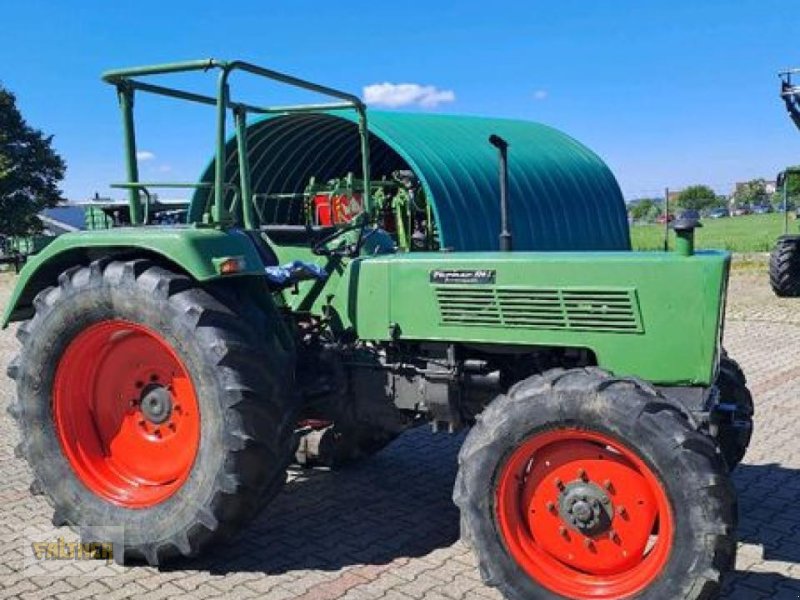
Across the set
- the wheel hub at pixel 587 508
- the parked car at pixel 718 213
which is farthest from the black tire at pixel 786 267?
the parked car at pixel 718 213

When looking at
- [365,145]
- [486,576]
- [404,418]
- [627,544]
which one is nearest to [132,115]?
[365,145]

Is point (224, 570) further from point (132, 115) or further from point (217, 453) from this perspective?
point (132, 115)

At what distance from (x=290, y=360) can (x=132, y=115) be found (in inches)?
55.2

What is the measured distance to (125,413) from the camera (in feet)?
12.9

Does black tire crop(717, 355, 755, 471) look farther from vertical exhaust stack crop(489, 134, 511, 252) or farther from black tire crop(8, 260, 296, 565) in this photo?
black tire crop(8, 260, 296, 565)

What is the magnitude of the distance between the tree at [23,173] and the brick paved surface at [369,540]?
29612 millimetres

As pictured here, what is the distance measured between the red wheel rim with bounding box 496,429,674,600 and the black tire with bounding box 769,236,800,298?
10908mm

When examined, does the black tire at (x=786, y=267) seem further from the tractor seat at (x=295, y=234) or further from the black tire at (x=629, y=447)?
the black tire at (x=629, y=447)

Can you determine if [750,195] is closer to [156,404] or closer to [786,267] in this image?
Result: [786,267]

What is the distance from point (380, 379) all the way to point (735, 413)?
5.83ft

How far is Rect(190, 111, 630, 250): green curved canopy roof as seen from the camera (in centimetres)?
1082

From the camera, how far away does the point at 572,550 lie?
3.09 meters

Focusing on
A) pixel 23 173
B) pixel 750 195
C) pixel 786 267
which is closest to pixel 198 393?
pixel 786 267

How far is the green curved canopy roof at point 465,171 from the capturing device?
1082 cm
